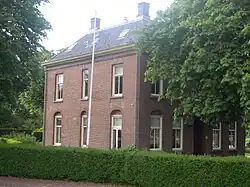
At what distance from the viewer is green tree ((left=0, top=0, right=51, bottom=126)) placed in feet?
64.6

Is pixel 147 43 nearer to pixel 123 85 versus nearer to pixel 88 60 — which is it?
pixel 123 85

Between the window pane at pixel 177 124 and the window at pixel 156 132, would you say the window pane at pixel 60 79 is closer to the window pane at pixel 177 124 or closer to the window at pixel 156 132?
the window at pixel 156 132

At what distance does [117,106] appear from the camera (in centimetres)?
2903

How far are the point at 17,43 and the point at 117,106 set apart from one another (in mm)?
10714

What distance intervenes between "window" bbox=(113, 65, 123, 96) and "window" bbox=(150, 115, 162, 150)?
9.93ft

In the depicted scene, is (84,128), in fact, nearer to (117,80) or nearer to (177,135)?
(117,80)

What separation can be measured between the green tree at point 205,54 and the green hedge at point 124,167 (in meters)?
3.35

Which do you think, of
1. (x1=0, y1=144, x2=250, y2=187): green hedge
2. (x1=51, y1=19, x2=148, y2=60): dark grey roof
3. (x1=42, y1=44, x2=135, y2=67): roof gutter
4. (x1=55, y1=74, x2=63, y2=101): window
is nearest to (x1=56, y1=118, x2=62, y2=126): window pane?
(x1=55, y1=74, x2=63, y2=101): window

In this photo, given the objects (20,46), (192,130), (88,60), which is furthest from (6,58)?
(192,130)

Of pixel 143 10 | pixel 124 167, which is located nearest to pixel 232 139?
pixel 143 10

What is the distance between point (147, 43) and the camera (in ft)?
72.9

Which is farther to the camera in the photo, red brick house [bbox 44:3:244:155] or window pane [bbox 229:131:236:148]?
window pane [bbox 229:131:236:148]

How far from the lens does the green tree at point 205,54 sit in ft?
56.6

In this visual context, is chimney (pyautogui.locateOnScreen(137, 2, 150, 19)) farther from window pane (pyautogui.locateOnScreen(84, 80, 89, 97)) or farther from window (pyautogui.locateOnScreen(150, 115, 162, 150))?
window (pyautogui.locateOnScreen(150, 115, 162, 150))
